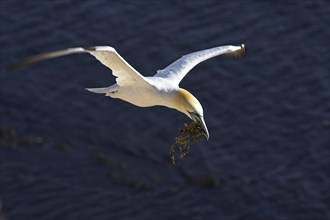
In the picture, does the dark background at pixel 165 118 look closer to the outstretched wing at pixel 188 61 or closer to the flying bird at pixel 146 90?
the outstretched wing at pixel 188 61

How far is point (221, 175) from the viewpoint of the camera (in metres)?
28.7

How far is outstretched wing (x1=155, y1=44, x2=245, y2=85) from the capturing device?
16109 millimetres

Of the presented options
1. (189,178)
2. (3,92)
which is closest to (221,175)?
(189,178)

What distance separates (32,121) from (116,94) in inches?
588

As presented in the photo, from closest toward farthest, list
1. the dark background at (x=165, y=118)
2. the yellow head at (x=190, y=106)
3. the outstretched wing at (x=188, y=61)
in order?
the yellow head at (x=190, y=106), the outstretched wing at (x=188, y=61), the dark background at (x=165, y=118)

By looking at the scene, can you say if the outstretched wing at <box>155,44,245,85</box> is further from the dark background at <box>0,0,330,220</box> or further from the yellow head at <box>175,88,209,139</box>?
the dark background at <box>0,0,330,220</box>

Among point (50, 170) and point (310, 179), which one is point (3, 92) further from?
point (310, 179)

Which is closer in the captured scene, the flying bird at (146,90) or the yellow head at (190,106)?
the flying bird at (146,90)

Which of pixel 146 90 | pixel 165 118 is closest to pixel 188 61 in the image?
pixel 146 90

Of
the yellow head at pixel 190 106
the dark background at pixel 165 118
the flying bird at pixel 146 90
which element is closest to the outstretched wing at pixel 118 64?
the flying bird at pixel 146 90

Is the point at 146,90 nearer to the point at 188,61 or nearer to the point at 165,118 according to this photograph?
the point at 188,61

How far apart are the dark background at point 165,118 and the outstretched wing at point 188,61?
11057 millimetres

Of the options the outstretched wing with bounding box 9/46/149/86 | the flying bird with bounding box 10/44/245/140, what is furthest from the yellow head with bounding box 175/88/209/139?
the outstretched wing with bounding box 9/46/149/86

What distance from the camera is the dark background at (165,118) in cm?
2814
